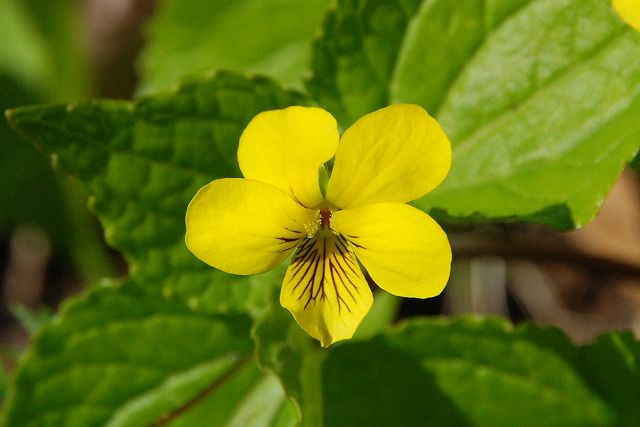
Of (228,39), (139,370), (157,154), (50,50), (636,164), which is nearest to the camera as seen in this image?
(636,164)

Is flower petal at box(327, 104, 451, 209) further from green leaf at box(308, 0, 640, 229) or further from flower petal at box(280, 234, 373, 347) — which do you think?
green leaf at box(308, 0, 640, 229)

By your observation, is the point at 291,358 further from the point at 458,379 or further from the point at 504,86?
the point at 504,86

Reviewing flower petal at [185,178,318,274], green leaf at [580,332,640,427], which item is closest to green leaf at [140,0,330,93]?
green leaf at [580,332,640,427]

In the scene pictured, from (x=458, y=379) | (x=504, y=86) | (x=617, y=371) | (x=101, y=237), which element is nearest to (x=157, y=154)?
(x=504, y=86)

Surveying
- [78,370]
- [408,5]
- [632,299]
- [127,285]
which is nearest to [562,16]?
[408,5]

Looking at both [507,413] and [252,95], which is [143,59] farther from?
[507,413]

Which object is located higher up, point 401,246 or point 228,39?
point 228,39

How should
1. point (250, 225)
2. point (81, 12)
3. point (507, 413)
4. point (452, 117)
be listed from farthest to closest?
point (81, 12) → point (507, 413) → point (452, 117) → point (250, 225)
